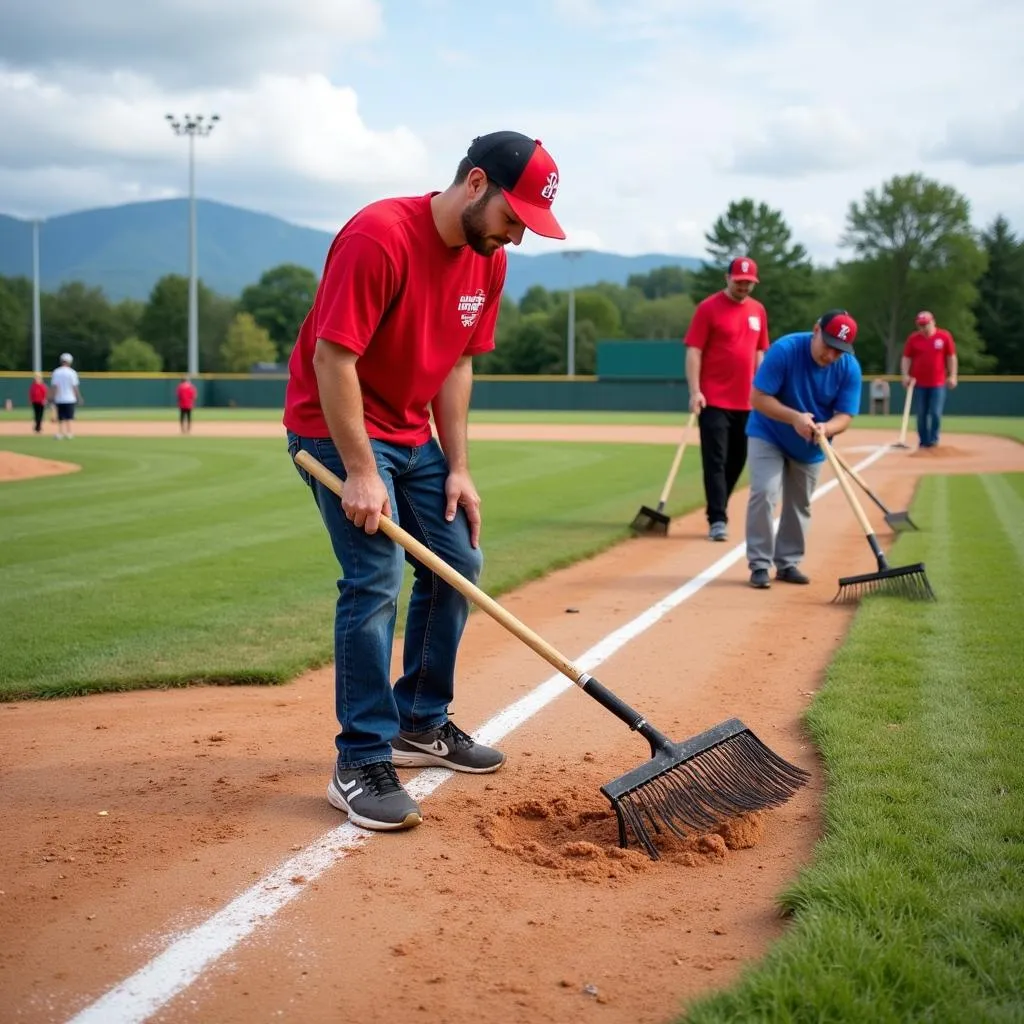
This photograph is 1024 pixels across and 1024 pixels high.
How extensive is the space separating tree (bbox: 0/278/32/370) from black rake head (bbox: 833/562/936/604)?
102115 mm

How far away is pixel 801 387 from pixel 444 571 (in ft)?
16.7

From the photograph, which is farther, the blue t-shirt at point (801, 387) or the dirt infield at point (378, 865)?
the blue t-shirt at point (801, 387)

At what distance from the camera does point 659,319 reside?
463 feet

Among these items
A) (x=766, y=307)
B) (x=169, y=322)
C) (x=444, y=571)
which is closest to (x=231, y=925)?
(x=444, y=571)

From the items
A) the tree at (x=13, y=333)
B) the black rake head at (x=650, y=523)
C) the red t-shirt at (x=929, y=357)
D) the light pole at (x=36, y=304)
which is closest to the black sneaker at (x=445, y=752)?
the black rake head at (x=650, y=523)

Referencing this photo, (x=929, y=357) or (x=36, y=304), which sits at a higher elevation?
(x=36, y=304)

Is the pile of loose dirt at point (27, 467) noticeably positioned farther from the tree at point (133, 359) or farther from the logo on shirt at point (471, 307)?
the tree at point (133, 359)

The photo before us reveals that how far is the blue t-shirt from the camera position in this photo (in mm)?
8727

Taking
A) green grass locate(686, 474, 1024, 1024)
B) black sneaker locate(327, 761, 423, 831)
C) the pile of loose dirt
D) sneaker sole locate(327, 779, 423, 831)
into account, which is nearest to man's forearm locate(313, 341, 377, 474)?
black sneaker locate(327, 761, 423, 831)

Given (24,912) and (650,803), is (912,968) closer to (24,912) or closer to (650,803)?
(650,803)

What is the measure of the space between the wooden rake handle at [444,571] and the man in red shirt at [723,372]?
22.4ft

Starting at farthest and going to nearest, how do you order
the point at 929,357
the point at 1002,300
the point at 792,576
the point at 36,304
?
the point at 1002,300, the point at 36,304, the point at 929,357, the point at 792,576

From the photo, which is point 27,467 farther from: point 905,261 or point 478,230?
point 905,261

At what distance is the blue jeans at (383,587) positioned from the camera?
Answer: 4.21 meters
